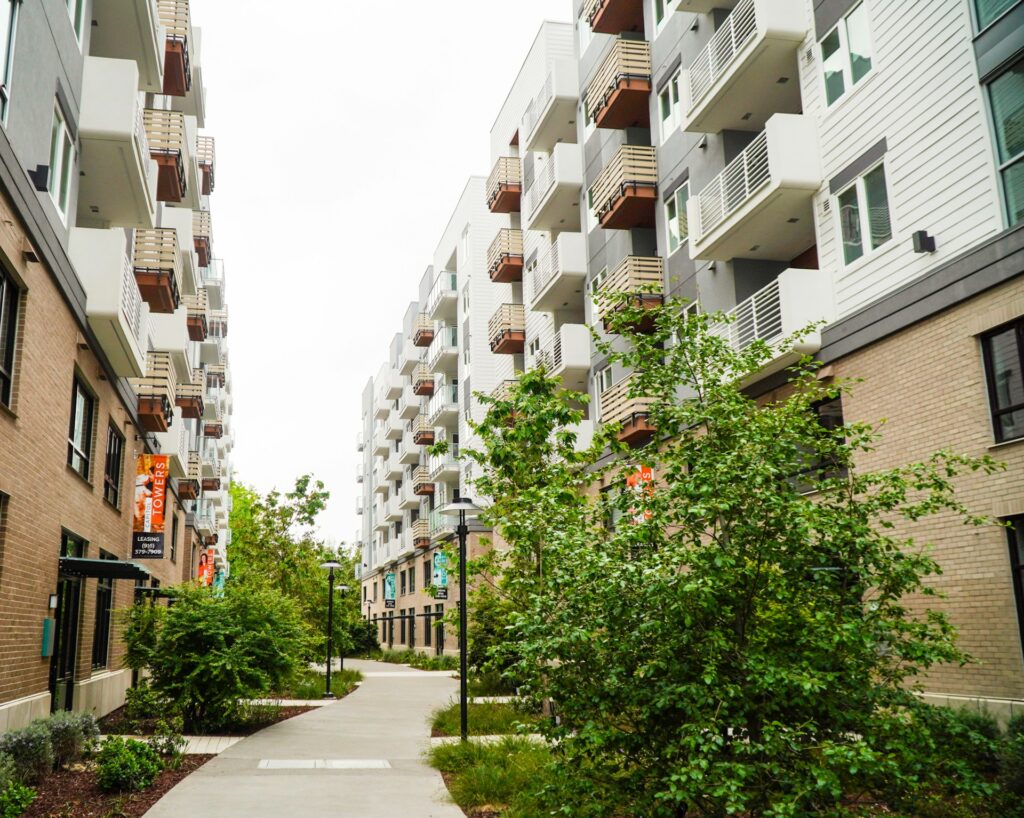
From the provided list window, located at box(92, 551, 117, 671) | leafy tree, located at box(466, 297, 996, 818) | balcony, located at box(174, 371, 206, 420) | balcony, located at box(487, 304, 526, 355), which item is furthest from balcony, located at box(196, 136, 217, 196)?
leafy tree, located at box(466, 297, 996, 818)

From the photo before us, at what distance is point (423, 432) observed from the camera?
186 ft

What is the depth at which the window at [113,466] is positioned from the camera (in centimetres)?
2183

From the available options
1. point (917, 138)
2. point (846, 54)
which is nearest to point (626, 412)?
point (846, 54)

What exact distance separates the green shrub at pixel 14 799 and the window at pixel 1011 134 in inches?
525

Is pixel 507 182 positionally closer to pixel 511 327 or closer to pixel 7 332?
pixel 511 327

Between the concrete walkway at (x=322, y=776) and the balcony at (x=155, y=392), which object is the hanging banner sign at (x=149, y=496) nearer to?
the balcony at (x=155, y=392)

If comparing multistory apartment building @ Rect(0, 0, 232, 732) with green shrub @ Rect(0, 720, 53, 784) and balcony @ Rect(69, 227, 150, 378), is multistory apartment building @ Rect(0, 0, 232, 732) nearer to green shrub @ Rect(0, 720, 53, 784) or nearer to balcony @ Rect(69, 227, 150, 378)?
balcony @ Rect(69, 227, 150, 378)

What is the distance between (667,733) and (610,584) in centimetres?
121

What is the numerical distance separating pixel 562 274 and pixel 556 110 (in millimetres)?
5932

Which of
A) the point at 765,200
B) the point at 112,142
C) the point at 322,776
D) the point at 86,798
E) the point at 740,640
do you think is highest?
the point at 112,142

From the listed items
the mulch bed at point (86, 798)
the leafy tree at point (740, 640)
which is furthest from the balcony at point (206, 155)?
the leafy tree at point (740, 640)

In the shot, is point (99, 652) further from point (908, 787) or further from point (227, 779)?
point (908, 787)

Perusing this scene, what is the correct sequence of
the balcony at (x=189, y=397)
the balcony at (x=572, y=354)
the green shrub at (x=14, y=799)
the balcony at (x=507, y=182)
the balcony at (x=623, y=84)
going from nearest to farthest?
the green shrub at (x=14, y=799) < the balcony at (x=623, y=84) < the balcony at (x=572, y=354) < the balcony at (x=189, y=397) < the balcony at (x=507, y=182)

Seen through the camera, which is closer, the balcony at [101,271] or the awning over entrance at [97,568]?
the awning over entrance at [97,568]
